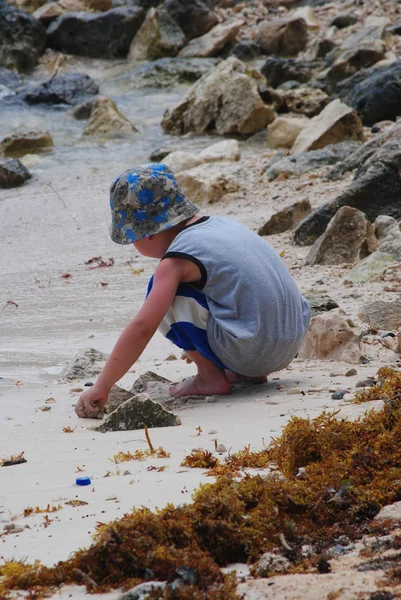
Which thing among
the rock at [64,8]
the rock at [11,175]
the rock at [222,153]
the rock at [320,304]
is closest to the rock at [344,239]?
the rock at [320,304]

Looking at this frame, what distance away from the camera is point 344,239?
643 centimetres

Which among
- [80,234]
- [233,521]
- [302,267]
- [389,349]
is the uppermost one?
[233,521]

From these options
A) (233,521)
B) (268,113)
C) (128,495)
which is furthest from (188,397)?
(268,113)

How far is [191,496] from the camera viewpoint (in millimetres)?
2139

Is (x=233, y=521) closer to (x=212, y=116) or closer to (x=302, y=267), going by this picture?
(x=302, y=267)

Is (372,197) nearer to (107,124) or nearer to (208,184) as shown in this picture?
(208,184)

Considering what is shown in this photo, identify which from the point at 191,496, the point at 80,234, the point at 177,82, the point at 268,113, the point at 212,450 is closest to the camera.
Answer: the point at 191,496

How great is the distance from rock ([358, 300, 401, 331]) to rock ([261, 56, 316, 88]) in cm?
1378

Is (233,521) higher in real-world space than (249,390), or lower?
higher

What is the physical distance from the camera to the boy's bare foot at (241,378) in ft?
12.6

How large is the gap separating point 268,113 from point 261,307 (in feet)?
38.0

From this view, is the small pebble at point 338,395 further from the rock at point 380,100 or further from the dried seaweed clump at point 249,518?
the rock at point 380,100

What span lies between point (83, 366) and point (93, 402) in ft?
3.42

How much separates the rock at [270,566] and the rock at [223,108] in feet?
43.4
